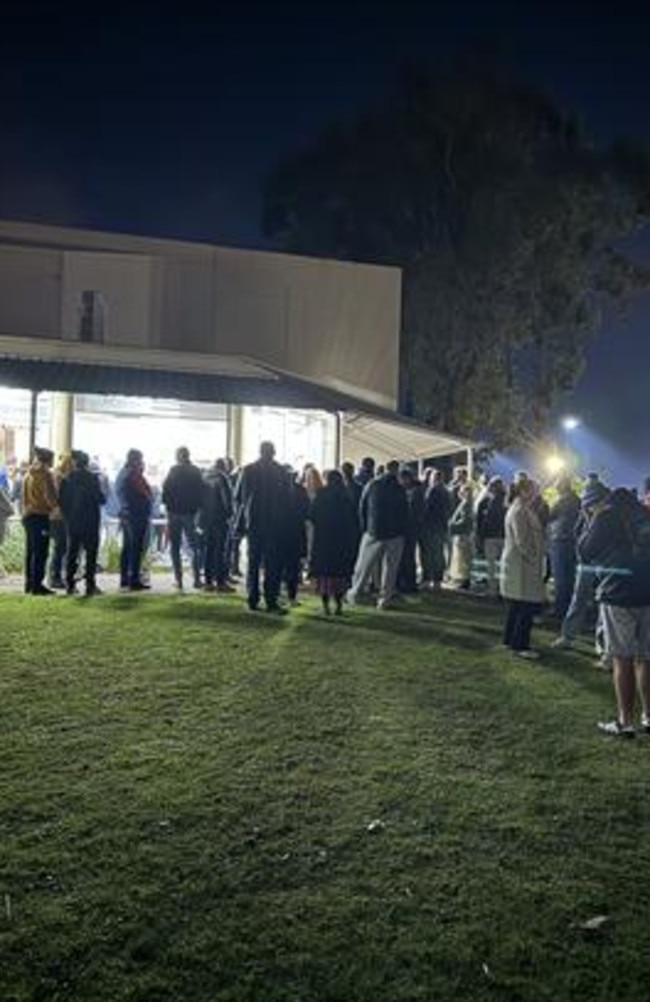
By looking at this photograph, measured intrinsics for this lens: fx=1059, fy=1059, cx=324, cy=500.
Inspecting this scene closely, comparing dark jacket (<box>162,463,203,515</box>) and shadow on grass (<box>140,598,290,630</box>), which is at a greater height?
dark jacket (<box>162,463,203,515</box>)

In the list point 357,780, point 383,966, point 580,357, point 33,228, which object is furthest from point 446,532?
point 580,357

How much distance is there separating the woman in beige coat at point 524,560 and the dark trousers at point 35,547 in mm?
5789

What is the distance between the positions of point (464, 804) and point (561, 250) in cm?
2992

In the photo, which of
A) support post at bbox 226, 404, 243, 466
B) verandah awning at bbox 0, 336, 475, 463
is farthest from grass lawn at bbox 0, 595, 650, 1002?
support post at bbox 226, 404, 243, 466

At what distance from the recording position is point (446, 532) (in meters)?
15.9

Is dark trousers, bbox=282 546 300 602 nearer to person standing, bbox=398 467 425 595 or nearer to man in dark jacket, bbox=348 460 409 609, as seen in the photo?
man in dark jacket, bbox=348 460 409 609

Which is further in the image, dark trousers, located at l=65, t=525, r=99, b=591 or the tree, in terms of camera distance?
the tree

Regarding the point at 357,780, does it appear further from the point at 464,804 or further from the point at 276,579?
the point at 276,579

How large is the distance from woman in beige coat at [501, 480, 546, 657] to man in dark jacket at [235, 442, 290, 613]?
2.87m

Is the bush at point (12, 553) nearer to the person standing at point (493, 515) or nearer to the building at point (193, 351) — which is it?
the building at point (193, 351)

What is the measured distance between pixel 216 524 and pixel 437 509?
11.7ft

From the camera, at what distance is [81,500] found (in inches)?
510

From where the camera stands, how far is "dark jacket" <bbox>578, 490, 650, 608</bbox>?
7.20 metres

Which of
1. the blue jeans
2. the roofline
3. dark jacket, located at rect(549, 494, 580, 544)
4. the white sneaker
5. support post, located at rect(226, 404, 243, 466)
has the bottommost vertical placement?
the white sneaker
